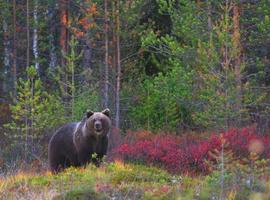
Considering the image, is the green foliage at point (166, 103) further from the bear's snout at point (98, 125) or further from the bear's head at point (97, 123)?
the bear's snout at point (98, 125)

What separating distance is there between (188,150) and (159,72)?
7791 millimetres

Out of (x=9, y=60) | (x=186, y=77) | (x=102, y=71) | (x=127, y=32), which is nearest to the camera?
(x=186, y=77)

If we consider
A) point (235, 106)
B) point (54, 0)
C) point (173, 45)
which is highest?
point (54, 0)

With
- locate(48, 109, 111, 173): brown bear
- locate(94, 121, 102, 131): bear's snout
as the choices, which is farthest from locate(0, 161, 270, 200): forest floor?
locate(94, 121, 102, 131): bear's snout

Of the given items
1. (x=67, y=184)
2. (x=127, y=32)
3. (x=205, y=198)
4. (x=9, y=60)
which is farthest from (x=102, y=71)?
(x=205, y=198)

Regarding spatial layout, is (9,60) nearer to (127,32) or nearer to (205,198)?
(127,32)

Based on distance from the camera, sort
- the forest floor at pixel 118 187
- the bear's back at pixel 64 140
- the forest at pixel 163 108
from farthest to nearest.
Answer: the bear's back at pixel 64 140, the forest at pixel 163 108, the forest floor at pixel 118 187

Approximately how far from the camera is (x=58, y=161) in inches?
494

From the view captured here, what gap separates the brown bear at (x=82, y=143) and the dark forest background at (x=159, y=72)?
411 centimetres

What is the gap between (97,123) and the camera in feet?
38.4

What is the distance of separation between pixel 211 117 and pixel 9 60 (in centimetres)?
1717

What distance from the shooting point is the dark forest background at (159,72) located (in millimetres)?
15758

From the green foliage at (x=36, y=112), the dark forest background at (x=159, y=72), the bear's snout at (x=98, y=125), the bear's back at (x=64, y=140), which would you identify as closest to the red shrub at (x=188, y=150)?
the dark forest background at (x=159, y=72)

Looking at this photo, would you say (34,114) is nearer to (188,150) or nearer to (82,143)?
(188,150)
